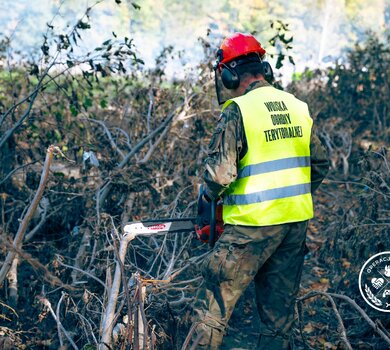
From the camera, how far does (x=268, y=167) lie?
11.0 ft

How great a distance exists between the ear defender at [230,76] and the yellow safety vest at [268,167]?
0.43ft

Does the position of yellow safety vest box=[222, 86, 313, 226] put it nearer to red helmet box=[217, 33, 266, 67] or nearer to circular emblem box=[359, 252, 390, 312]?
red helmet box=[217, 33, 266, 67]

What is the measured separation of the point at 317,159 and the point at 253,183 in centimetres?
51

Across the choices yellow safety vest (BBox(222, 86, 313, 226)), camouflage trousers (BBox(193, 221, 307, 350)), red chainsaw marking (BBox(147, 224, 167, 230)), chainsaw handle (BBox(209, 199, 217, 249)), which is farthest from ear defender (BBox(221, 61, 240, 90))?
red chainsaw marking (BBox(147, 224, 167, 230))

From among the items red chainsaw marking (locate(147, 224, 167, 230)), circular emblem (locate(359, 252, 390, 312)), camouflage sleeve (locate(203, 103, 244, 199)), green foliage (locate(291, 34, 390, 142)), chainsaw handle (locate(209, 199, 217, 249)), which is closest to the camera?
camouflage sleeve (locate(203, 103, 244, 199))

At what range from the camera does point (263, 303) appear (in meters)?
3.67

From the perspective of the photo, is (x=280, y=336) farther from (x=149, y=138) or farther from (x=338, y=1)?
(x=338, y=1)

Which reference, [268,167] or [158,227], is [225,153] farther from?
[158,227]

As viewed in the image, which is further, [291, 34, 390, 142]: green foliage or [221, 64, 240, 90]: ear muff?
[291, 34, 390, 142]: green foliage

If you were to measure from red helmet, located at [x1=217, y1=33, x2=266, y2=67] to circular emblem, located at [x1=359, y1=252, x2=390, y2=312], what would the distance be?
1.97 m

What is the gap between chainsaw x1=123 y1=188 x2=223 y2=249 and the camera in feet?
11.6

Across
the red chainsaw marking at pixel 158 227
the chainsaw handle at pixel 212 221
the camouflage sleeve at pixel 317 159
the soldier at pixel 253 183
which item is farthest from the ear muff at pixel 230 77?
the red chainsaw marking at pixel 158 227

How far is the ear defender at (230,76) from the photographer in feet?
11.4

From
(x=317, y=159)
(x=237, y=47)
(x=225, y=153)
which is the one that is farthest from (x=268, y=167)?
(x=237, y=47)
